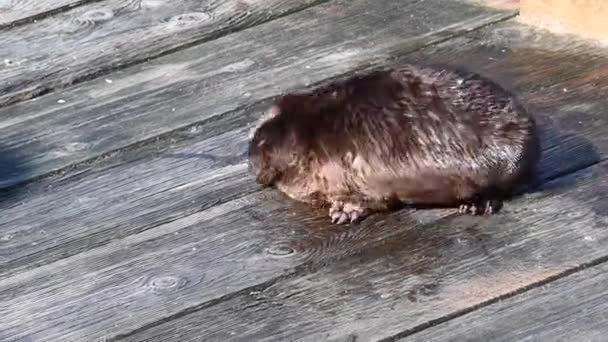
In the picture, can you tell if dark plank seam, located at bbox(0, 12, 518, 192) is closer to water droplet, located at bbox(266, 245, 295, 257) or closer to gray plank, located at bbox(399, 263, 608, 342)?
water droplet, located at bbox(266, 245, 295, 257)

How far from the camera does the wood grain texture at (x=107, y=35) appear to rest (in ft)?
11.2

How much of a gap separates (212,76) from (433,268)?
1.04 metres

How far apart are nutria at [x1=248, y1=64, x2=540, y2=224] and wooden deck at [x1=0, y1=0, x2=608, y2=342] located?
56mm

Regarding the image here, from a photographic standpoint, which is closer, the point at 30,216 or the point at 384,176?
the point at 384,176

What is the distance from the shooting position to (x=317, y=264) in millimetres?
2572

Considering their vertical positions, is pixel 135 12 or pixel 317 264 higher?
pixel 135 12

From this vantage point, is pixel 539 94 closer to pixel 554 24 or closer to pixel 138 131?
pixel 554 24

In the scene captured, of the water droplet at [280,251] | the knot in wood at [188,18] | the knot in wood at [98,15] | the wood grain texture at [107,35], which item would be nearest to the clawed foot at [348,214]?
the water droplet at [280,251]

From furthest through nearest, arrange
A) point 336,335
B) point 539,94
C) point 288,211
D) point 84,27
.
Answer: point 84,27 → point 539,94 → point 288,211 → point 336,335

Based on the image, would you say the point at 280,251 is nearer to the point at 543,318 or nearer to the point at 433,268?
the point at 433,268

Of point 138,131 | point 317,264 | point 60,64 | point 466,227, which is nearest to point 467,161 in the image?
point 466,227

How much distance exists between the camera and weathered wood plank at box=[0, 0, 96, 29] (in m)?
3.68

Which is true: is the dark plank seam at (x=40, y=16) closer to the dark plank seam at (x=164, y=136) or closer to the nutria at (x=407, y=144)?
the dark plank seam at (x=164, y=136)

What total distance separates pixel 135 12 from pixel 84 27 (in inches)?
6.2
